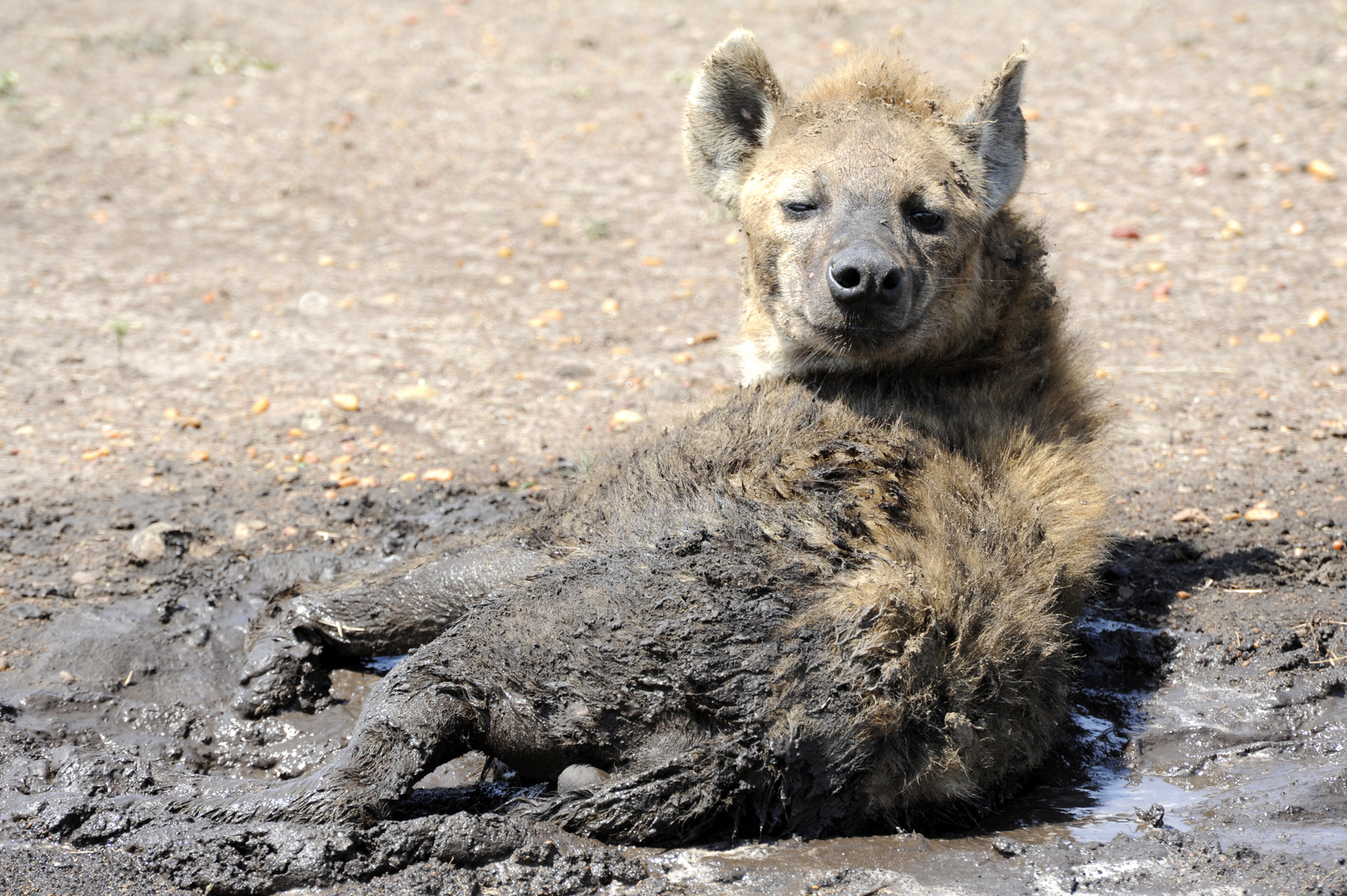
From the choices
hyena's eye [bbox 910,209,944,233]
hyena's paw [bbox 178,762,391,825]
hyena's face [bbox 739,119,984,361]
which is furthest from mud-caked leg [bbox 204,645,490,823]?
hyena's eye [bbox 910,209,944,233]

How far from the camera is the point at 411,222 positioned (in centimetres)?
669

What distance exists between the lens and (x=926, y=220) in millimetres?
2967

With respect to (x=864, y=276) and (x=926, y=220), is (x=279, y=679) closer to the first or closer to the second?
(x=864, y=276)

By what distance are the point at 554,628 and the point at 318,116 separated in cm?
603

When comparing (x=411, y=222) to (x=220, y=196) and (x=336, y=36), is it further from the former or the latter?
(x=336, y=36)

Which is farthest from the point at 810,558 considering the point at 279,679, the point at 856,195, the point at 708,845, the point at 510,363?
the point at 510,363

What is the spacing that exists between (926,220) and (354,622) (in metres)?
1.76

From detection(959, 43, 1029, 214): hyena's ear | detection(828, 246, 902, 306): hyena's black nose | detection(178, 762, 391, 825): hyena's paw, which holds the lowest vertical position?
detection(178, 762, 391, 825): hyena's paw

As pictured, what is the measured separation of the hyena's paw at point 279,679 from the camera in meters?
3.21

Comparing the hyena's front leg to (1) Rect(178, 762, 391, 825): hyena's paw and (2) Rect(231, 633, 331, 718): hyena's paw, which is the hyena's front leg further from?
(1) Rect(178, 762, 391, 825): hyena's paw

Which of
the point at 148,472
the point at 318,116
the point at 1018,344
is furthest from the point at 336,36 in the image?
the point at 1018,344

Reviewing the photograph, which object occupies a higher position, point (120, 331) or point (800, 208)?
point (800, 208)

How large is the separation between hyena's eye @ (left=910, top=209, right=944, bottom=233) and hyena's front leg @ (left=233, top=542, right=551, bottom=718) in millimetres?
1215

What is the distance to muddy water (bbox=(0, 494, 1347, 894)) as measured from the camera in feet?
7.92
